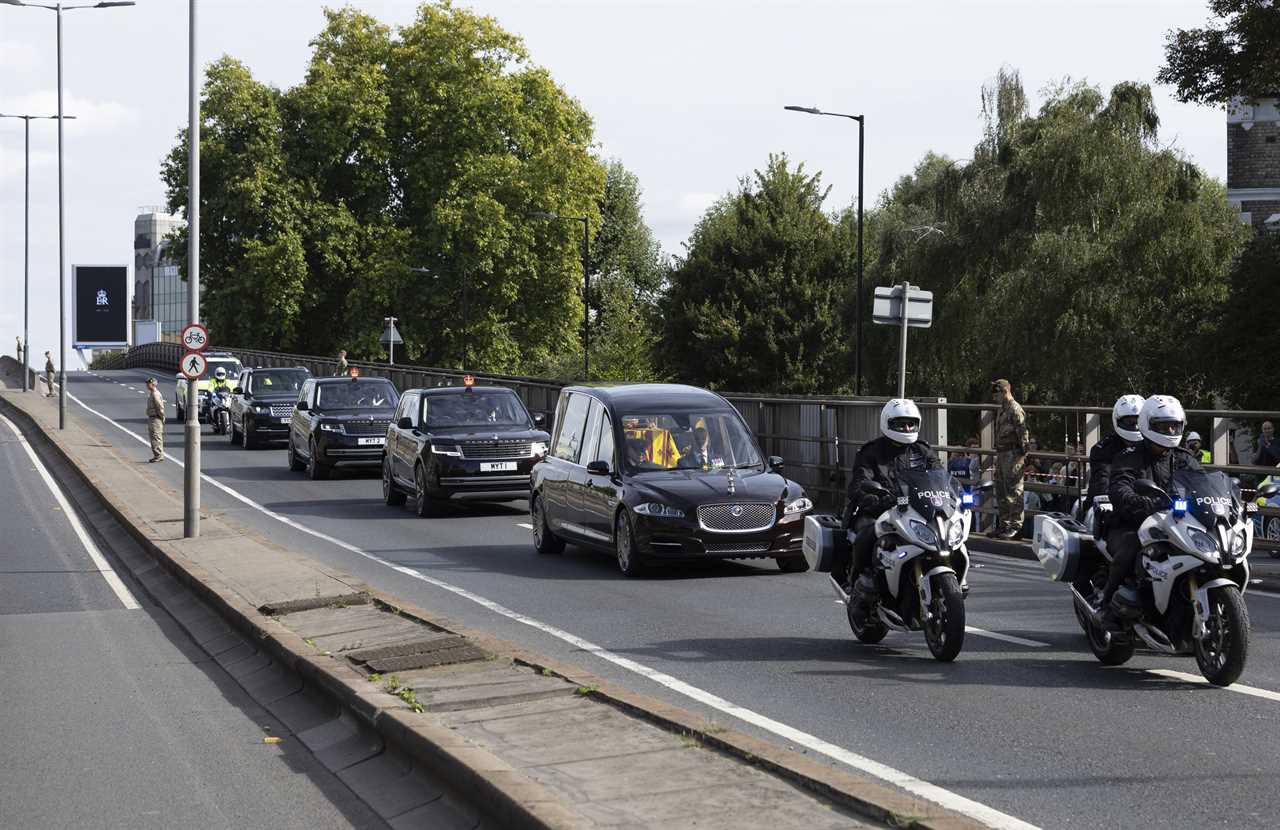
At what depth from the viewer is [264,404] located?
38438mm

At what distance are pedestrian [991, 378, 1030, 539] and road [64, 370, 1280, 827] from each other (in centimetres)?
137

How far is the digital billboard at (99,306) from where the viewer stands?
7856 centimetres

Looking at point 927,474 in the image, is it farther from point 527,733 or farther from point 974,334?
point 974,334

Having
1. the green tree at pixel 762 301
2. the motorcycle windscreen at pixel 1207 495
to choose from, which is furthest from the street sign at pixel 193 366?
the green tree at pixel 762 301

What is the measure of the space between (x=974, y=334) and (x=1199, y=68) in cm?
1180

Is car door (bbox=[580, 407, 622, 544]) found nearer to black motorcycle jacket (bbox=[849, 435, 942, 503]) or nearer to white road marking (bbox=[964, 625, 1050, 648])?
white road marking (bbox=[964, 625, 1050, 648])

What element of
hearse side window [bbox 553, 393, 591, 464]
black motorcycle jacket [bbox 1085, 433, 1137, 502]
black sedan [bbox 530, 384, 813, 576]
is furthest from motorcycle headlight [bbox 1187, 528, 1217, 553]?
hearse side window [bbox 553, 393, 591, 464]

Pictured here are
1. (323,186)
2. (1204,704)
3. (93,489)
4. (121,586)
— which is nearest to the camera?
(1204,704)

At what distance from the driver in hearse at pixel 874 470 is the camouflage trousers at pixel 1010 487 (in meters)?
8.14

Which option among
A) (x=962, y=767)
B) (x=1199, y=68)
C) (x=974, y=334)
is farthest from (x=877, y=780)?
(x=974, y=334)

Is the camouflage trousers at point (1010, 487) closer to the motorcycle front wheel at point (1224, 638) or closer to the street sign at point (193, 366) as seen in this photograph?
the street sign at point (193, 366)

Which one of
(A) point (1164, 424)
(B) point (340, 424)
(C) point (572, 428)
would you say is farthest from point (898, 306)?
(B) point (340, 424)

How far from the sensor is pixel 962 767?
281 inches

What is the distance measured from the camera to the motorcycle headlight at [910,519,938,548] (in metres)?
10.1
